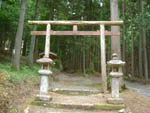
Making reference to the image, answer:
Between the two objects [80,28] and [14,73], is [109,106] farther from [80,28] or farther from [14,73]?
[80,28]

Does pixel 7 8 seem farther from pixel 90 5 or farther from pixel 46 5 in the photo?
pixel 90 5

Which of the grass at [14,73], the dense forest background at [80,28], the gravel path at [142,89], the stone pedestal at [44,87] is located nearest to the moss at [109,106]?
the stone pedestal at [44,87]

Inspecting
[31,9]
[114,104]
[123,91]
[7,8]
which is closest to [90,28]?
[31,9]

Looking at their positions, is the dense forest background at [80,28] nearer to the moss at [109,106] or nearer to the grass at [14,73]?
the grass at [14,73]

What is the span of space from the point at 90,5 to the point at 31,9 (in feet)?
22.5

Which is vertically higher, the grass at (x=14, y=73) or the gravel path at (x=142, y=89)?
the grass at (x=14, y=73)

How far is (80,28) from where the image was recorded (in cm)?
1620

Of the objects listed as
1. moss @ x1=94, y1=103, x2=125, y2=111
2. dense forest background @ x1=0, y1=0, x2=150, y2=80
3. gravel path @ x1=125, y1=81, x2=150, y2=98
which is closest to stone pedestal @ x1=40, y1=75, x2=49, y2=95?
moss @ x1=94, y1=103, x2=125, y2=111

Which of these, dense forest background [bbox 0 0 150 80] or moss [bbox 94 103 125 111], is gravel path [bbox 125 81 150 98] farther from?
moss [bbox 94 103 125 111]

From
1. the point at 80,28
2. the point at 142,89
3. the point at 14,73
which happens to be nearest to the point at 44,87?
the point at 14,73

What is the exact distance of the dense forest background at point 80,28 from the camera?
12.2 metres

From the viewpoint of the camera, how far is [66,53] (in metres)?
19.9

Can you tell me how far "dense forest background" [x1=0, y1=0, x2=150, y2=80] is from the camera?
12.2 m

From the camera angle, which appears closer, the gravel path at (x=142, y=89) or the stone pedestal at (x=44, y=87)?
the stone pedestal at (x=44, y=87)
